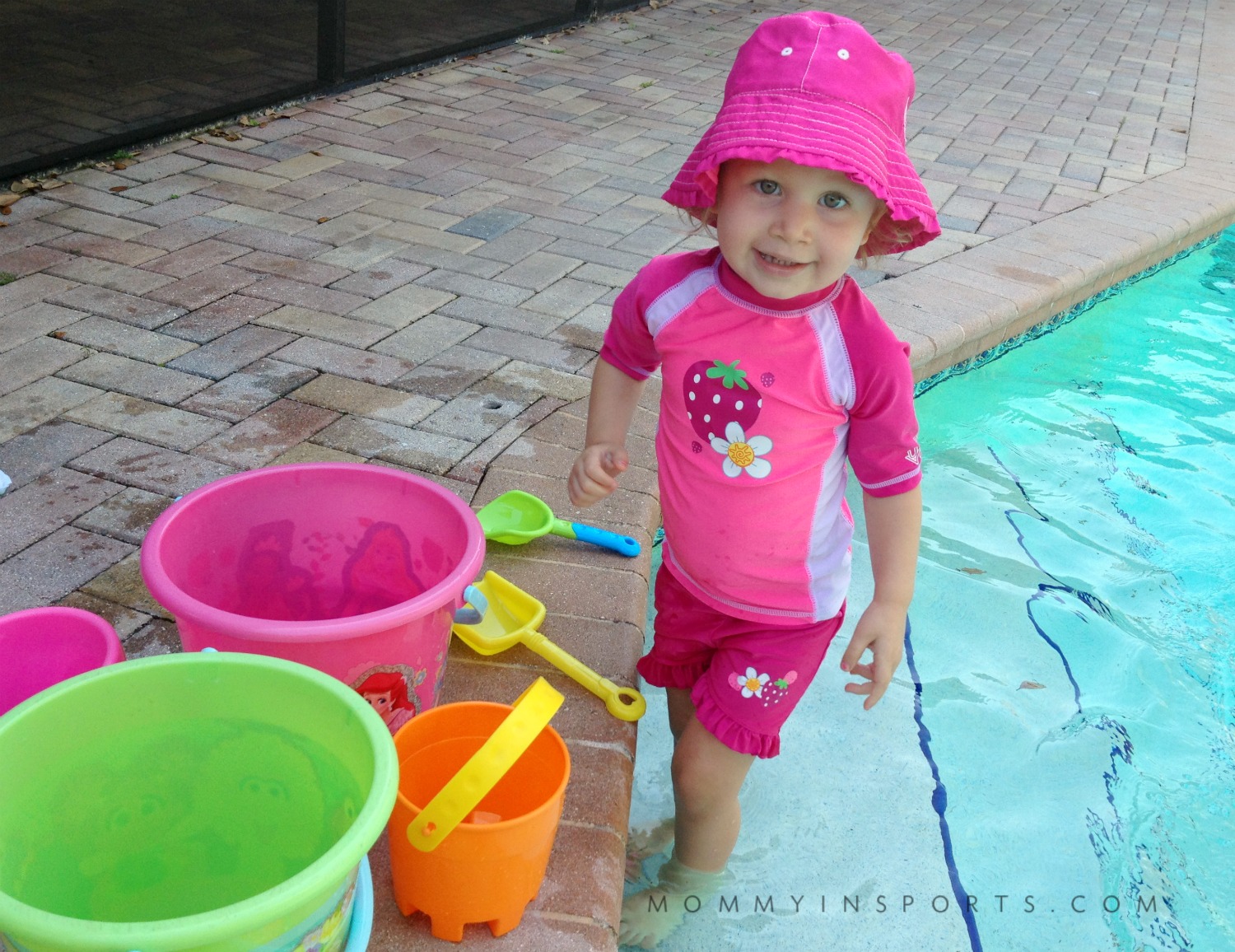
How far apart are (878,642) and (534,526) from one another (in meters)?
0.92

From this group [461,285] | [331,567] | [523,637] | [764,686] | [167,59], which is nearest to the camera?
[764,686]

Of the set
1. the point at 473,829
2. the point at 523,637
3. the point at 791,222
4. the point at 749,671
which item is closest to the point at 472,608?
the point at 523,637

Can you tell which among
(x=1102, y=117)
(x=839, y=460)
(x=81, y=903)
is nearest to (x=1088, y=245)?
(x=1102, y=117)

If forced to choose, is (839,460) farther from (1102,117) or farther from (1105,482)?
(1102,117)

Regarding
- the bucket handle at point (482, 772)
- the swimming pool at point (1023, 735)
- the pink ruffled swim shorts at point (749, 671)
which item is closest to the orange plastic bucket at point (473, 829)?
the bucket handle at point (482, 772)

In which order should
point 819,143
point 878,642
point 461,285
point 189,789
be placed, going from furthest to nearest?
1. point 461,285
2. point 878,642
3. point 819,143
4. point 189,789

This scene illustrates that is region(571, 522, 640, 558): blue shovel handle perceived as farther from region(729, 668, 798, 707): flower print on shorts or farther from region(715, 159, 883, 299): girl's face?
region(715, 159, 883, 299): girl's face

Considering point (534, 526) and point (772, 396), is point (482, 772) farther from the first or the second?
point (534, 526)

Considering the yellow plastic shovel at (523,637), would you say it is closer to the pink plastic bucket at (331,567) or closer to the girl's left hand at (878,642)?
the pink plastic bucket at (331,567)

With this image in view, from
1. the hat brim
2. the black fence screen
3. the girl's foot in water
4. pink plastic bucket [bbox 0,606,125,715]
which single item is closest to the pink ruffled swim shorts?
the girl's foot in water

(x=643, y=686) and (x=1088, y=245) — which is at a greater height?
(x=1088, y=245)

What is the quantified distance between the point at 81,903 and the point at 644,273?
1.17m

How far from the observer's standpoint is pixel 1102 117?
6.77m

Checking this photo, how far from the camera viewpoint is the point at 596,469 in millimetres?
1905
